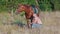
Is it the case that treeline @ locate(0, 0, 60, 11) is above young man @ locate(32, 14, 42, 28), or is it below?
below

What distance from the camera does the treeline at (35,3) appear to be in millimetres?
12465

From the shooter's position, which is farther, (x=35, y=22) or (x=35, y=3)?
(x=35, y=3)

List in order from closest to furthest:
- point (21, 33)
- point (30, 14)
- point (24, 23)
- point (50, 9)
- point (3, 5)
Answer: point (21, 33) < point (30, 14) < point (24, 23) < point (3, 5) < point (50, 9)

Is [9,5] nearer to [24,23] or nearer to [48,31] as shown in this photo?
[24,23]

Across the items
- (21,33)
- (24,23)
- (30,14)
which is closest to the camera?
(21,33)

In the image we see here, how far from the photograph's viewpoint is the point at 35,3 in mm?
12023

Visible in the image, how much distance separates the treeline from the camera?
12.5 metres

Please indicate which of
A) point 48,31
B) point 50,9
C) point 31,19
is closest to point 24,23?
point 31,19

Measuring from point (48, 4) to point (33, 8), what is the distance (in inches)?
241

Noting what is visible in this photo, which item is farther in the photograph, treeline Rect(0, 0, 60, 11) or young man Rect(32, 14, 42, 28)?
treeline Rect(0, 0, 60, 11)

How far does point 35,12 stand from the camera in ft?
25.9

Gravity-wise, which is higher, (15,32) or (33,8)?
(33,8)

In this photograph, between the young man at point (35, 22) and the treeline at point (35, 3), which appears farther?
the treeline at point (35, 3)

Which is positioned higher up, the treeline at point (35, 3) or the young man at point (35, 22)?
the young man at point (35, 22)
